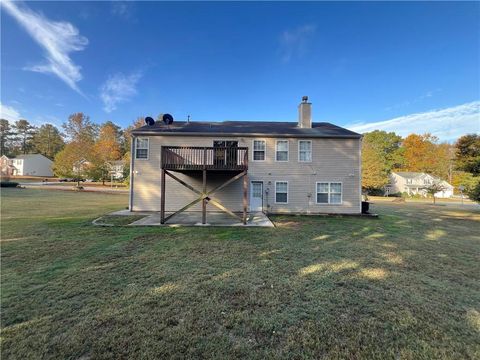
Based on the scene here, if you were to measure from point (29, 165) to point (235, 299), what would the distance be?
236 feet

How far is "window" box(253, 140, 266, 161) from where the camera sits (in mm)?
12523

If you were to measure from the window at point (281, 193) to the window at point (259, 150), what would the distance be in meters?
1.82

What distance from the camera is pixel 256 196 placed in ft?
41.1

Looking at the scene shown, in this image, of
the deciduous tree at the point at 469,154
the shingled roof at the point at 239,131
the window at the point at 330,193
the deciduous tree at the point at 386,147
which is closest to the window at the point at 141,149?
the shingled roof at the point at 239,131

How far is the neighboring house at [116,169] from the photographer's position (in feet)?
112

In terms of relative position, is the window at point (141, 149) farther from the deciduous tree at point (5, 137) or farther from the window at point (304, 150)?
the deciduous tree at point (5, 137)

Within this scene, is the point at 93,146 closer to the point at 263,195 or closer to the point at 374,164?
the point at 263,195

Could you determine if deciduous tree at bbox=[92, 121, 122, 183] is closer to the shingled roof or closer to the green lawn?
the shingled roof

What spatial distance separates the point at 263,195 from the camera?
1248 cm

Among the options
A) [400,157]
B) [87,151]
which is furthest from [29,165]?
[400,157]

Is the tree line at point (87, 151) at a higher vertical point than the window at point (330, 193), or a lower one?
higher

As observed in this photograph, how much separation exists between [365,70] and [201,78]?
13.8 m

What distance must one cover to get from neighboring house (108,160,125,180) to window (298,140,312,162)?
32553 millimetres

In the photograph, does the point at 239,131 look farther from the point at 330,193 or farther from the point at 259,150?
the point at 330,193
